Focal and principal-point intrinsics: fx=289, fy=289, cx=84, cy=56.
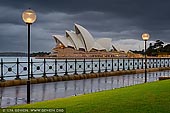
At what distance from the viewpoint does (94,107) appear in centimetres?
604

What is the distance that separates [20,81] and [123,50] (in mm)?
90940

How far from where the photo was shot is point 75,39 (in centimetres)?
7769

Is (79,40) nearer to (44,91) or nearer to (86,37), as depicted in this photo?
(86,37)

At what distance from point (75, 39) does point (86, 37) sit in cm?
352

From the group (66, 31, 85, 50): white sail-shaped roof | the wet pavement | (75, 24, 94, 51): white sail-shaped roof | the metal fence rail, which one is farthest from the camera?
(66, 31, 85, 50): white sail-shaped roof

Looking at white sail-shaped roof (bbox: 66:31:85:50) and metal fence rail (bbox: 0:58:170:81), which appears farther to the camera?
white sail-shaped roof (bbox: 66:31:85:50)

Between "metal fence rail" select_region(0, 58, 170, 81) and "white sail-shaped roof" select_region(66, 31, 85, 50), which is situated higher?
"white sail-shaped roof" select_region(66, 31, 85, 50)

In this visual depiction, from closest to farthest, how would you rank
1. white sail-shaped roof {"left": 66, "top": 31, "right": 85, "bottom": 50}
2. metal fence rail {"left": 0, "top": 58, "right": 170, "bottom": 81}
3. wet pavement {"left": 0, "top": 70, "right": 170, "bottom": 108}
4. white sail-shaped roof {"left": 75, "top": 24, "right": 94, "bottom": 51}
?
1. wet pavement {"left": 0, "top": 70, "right": 170, "bottom": 108}
2. metal fence rail {"left": 0, "top": 58, "right": 170, "bottom": 81}
3. white sail-shaped roof {"left": 75, "top": 24, "right": 94, "bottom": 51}
4. white sail-shaped roof {"left": 66, "top": 31, "right": 85, "bottom": 50}

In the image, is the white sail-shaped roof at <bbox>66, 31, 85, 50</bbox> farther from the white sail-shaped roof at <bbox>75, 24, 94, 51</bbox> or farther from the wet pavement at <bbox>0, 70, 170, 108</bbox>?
the wet pavement at <bbox>0, 70, 170, 108</bbox>

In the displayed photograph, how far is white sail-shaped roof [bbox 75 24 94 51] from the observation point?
72.1 m

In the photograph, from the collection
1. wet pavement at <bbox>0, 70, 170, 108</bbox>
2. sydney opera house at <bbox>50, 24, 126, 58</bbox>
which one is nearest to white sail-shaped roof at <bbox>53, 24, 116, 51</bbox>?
sydney opera house at <bbox>50, 24, 126, 58</bbox>

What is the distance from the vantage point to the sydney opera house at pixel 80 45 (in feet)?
249

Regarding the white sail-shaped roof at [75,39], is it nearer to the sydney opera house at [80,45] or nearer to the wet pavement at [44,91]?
the sydney opera house at [80,45]

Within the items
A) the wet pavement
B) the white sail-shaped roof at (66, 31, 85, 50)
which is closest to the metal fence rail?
the wet pavement
